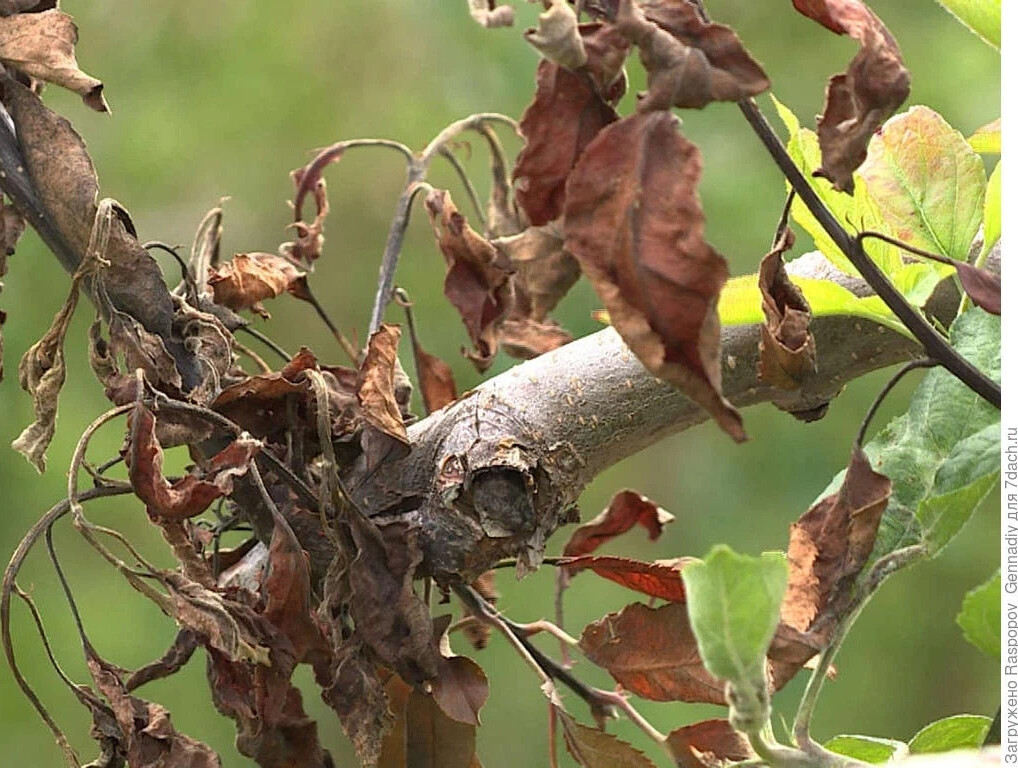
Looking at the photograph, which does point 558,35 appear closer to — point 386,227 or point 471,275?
point 471,275

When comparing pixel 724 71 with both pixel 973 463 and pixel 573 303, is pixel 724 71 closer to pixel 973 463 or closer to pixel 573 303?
pixel 973 463

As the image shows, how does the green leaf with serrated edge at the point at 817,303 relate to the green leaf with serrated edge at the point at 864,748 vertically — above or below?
above

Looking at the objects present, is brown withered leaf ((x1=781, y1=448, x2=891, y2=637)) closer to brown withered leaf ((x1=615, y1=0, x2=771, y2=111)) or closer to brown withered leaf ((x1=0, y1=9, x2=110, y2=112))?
brown withered leaf ((x1=615, y1=0, x2=771, y2=111))

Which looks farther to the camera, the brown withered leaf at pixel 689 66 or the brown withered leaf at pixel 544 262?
the brown withered leaf at pixel 544 262

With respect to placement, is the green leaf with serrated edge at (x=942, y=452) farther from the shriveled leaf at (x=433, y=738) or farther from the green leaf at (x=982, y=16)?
the shriveled leaf at (x=433, y=738)

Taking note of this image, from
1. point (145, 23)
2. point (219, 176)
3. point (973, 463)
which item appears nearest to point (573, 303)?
point (219, 176)

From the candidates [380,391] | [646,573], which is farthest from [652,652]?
[380,391]

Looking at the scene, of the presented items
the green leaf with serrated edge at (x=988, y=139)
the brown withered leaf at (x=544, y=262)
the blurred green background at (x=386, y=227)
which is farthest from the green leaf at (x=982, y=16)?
the blurred green background at (x=386, y=227)
